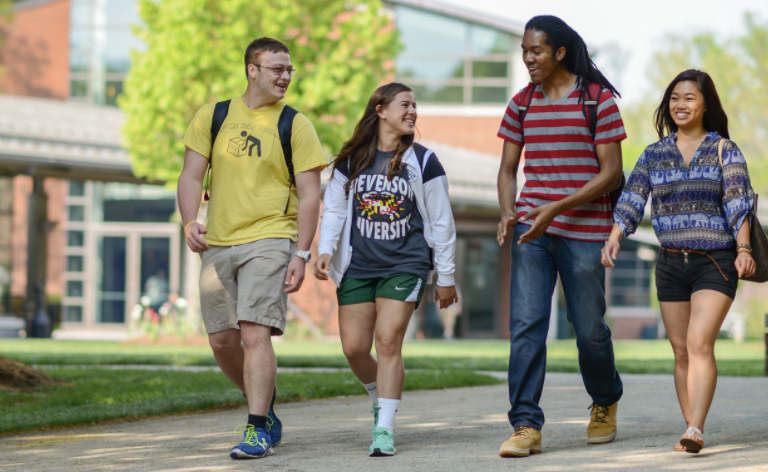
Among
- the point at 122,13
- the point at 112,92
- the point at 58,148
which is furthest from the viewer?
the point at 122,13

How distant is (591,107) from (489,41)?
19.9m

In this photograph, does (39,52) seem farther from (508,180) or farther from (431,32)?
(508,180)

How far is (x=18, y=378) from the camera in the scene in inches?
281

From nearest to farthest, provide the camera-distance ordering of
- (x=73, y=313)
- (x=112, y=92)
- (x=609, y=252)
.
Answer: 1. (x=609, y=252)
2. (x=73, y=313)
3. (x=112, y=92)

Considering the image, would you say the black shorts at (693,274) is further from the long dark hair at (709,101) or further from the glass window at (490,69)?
the glass window at (490,69)

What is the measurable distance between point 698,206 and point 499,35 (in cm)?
2016

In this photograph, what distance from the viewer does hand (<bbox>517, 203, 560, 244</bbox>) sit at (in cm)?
434

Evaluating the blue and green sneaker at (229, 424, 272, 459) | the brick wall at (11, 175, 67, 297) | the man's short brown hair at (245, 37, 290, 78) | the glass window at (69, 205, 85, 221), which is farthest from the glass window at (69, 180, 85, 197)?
the blue and green sneaker at (229, 424, 272, 459)

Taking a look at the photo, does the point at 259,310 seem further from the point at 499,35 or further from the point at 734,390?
the point at 499,35

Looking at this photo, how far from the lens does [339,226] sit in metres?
4.67

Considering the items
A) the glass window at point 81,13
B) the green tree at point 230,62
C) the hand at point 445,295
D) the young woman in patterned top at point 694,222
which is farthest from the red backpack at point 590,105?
the glass window at point 81,13

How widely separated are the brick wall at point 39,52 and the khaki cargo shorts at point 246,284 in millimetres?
23589

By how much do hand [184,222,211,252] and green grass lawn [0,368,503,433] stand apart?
1924 mm

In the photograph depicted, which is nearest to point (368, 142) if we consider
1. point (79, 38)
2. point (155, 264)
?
point (155, 264)
